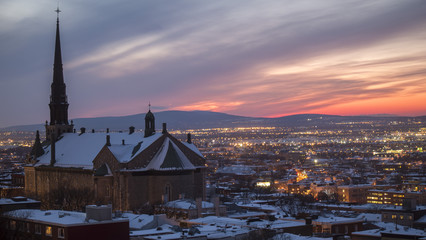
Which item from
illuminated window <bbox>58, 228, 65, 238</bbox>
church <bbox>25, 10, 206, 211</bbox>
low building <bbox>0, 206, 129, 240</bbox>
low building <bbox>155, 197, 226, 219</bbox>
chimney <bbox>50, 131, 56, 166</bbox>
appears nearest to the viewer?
low building <bbox>0, 206, 129, 240</bbox>

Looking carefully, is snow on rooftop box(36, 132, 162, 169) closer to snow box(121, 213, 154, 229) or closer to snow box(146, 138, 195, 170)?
snow box(146, 138, 195, 170)

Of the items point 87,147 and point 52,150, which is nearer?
point 87,147

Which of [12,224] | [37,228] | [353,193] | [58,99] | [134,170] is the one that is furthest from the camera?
[353,193]

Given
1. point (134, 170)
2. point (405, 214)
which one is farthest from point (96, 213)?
point (405, 214)

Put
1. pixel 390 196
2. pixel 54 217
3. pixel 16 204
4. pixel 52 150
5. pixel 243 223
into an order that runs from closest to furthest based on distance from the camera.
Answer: pixel 54 217 < pixel 16 204 < pixel 243 223 < pixel 52 150 < pixel 390 196

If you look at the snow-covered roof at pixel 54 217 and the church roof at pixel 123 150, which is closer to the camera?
the snow-covered roof at pixel 54 217

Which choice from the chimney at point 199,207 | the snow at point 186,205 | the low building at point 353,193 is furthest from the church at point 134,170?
the low building at point 353,193

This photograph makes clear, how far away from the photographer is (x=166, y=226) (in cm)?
5466

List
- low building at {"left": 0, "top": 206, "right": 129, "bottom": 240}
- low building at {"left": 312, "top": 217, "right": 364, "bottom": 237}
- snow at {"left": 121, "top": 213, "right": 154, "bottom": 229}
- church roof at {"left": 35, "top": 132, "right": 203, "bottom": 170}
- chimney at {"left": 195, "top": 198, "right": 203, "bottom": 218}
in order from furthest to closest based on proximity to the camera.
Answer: church roof at {"left": 35, "top": 132, "right": 203, "bottom": 170} → chimney at {"left": 195, "top": 198, "right": 203, "bottom": 218} → low building at {"left": 312, "top": 217, "right": 364, "bottom": 237} → snow at {"left": 121, "top": 213, "right": 154, "bottom": 229} → low building at {"left": 0, "top": 206, "right": 129, "bottom": 240}

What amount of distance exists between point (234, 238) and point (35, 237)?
13.7 m

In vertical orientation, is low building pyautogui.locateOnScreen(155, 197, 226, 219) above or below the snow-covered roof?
below

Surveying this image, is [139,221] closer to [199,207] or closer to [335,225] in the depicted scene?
[199,207]

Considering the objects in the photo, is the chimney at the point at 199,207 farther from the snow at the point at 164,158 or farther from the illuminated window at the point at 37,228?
the illuminated window at the point at 37,228

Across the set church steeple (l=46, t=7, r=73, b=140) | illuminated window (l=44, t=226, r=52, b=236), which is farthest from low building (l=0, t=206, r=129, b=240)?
church steeple (l=46, t=7, r=73, b=140)
